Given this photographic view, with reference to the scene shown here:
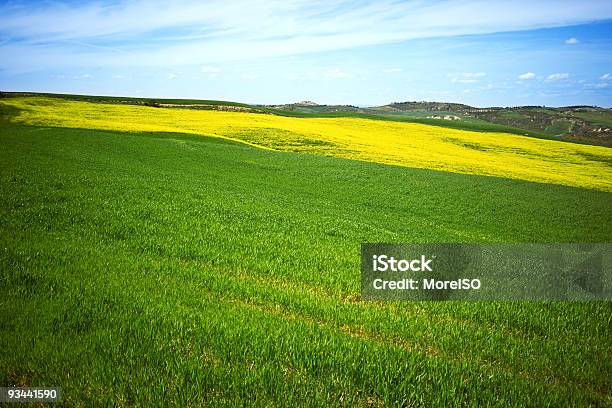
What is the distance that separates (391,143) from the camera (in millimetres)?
59000

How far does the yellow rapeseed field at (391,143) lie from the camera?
45344mm

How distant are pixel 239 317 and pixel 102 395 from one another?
2361 mm

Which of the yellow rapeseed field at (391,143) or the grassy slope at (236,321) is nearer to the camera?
the grassy slope at (236,321)

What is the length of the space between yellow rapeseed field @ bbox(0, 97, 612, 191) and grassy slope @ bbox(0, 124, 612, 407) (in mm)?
33257

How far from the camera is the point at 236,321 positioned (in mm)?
6074

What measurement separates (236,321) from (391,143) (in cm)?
5612

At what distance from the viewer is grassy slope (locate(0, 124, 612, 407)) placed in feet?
15.2

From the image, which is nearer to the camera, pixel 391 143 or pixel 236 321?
pixel 236 321

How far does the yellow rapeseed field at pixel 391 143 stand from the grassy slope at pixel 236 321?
109 feet

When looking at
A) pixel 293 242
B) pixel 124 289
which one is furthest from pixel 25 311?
pixel 293 242

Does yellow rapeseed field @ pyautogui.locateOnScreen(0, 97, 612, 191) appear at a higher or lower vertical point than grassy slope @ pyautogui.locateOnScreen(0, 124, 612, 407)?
higher

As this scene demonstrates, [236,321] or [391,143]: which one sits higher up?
[391,143]

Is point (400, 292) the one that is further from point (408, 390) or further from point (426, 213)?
point (426, 213)

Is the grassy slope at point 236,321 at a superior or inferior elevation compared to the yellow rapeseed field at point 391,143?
inferior
